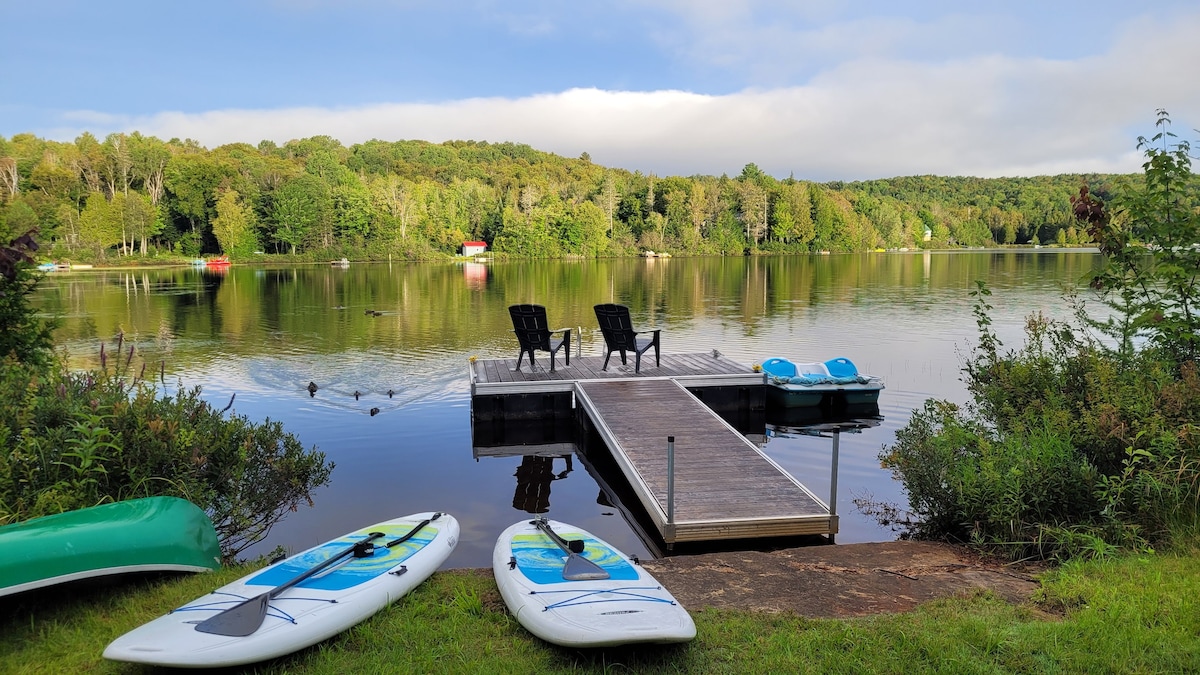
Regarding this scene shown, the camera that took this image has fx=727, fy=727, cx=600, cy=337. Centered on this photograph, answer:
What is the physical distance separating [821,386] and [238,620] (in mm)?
10042

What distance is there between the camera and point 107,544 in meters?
4.16

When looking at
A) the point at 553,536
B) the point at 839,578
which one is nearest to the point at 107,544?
the point at 553,536

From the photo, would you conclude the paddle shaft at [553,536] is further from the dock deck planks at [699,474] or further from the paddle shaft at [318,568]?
the dock deck planks at [699,474]

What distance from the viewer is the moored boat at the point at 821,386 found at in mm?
12047

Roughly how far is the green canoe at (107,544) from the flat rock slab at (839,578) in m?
3.06

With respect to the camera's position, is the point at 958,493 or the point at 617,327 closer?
the point at 958,493

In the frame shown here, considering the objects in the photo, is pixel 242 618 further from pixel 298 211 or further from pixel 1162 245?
pixel 298 211

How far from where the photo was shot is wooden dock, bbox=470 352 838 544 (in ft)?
21.1

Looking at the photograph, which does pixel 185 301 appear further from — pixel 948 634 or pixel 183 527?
pixel 948 634

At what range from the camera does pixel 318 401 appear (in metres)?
12.9

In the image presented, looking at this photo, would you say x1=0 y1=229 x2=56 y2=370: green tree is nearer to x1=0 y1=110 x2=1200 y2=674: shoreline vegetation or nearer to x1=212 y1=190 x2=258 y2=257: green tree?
x1=0 y1=110 x2=1200 y2=674: shoreline vegetation

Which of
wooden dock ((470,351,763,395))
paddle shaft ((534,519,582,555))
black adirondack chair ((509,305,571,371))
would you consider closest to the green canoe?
paddle shaft ((534,519,582,555))

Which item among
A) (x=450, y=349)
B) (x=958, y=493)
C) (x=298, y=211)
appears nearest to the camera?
(x=958, y=493)

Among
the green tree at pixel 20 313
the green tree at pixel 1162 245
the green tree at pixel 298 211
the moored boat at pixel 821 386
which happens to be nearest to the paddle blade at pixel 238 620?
the green tree at pixel 20 313
